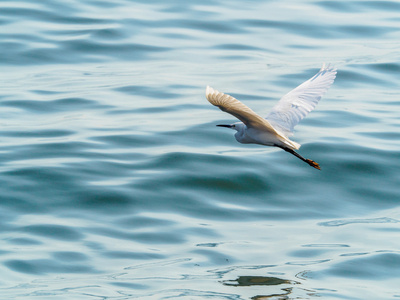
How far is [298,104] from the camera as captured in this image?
8.33 meters

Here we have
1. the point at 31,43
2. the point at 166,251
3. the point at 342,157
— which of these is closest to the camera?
the point at 166,251

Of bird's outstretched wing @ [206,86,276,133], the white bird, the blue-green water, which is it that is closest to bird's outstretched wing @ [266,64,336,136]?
the white bird

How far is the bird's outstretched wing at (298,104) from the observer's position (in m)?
8.15

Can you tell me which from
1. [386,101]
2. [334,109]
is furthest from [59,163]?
[386,101]

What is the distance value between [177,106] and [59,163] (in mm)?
2901

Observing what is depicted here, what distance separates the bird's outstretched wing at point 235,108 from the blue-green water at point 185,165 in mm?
1829

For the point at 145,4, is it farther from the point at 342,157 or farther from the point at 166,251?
the point at 166,251

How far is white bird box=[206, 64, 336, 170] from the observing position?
23.0ft

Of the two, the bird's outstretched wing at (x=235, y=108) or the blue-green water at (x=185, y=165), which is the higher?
the bird's outstretched wing at (x=235, y=108)

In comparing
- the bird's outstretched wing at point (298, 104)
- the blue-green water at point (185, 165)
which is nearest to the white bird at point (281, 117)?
the bird's outstretched wing at point (298, 104)

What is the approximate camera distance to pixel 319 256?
9156 mm

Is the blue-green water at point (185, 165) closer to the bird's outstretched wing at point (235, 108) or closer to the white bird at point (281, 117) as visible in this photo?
the white bird at point (281, 117)

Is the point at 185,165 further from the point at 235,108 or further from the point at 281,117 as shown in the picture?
the point at 235,108

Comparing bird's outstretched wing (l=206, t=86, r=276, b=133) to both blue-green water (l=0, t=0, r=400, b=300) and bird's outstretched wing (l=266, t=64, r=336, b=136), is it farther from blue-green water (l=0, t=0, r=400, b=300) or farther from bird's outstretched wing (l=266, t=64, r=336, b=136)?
blue-green water (l=0, t=0, r=400, b=300)
